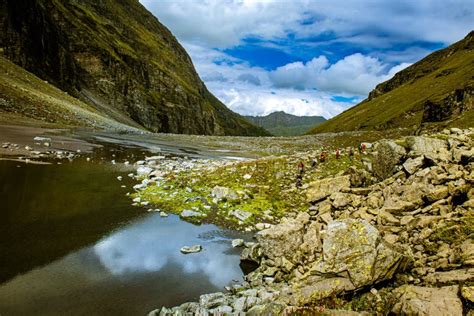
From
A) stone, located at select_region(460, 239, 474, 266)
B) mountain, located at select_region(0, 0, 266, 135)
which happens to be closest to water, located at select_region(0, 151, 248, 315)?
stone, located at select_region(460, 239, 474, 266)

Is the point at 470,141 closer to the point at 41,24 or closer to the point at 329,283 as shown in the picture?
the point at 329,283

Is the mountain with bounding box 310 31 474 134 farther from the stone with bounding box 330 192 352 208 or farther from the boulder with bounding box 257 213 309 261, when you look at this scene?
the boulder with bounding box 257 213 309 261

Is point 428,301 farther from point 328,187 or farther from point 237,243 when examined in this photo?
point 328,187

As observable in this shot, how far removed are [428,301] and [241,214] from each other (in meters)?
13.1

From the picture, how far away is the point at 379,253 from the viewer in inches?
412

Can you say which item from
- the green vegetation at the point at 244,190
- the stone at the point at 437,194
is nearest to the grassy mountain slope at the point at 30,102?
the green vegetation at the point at 244,190

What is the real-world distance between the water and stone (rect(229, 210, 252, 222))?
76.8 inches

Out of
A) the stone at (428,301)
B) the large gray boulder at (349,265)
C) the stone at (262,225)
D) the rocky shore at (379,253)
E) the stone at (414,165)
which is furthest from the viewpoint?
the stone at (262,225)

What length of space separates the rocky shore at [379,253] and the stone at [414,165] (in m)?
0.05

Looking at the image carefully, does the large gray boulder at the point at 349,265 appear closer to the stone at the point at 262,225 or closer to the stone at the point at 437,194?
the stone at the point at 437,194

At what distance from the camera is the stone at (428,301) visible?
7748 millimetres

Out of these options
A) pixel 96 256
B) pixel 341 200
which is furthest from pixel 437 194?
pixel 96 256

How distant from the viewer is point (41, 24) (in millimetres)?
125500

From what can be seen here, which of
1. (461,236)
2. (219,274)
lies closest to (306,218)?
(219,274)
